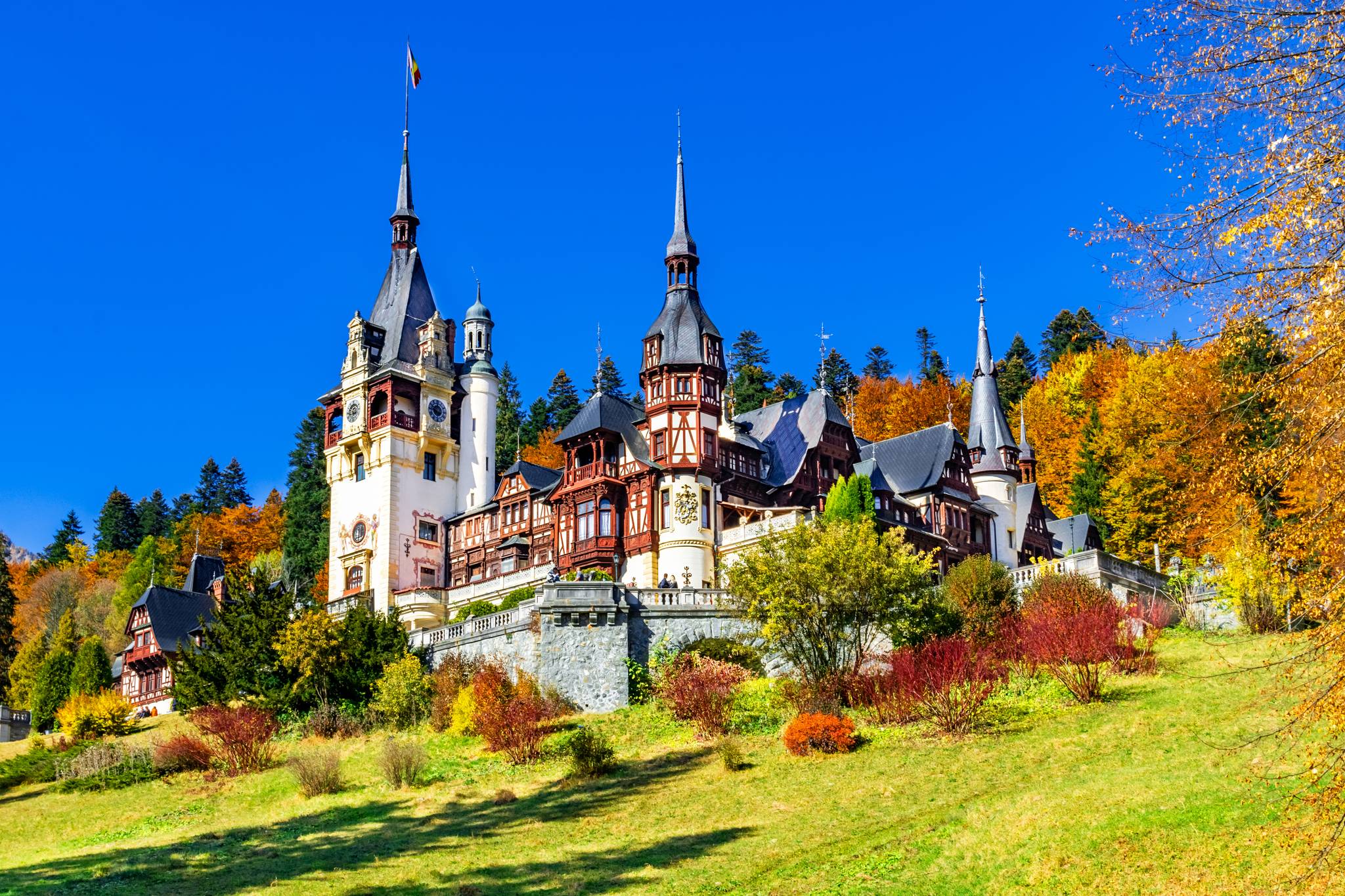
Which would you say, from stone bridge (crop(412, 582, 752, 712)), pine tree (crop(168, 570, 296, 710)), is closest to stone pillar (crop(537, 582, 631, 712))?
stone bridge (crop(412, 582, 752, 712))

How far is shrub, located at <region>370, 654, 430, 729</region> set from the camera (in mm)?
42125

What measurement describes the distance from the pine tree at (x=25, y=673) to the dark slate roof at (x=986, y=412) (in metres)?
43.5

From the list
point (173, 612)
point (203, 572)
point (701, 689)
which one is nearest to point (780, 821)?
point (701, 689)

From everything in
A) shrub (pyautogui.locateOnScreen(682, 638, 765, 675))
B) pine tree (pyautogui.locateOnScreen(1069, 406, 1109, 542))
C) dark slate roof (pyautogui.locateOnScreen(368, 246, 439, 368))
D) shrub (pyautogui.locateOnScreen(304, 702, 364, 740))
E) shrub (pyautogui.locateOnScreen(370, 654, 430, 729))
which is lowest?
shrub (pyautogui.locateOnScreen(304, 702, 364, 740))

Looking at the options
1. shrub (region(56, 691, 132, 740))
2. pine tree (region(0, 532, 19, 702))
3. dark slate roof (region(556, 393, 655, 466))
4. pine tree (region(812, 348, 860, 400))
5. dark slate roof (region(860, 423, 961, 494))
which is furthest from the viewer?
pine tree (region(812, 348, 860, 400))

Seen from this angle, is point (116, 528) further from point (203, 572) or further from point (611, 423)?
point (611, 423)

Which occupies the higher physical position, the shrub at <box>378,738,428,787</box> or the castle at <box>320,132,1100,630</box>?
the castle at <box>320,132,1100,630</box>

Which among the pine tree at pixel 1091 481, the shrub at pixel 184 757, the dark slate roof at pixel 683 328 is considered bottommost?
the shrub at pixel 184 757

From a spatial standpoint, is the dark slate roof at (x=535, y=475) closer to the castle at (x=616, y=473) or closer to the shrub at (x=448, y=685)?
the castle at (x=616, y=473)

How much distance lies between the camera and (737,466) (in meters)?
54.9

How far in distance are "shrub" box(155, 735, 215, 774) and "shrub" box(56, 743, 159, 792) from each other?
0.37 meters

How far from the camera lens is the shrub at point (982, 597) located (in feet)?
131

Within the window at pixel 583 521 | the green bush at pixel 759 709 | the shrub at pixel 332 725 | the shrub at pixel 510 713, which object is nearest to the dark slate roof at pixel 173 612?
the window at pixel 583 521

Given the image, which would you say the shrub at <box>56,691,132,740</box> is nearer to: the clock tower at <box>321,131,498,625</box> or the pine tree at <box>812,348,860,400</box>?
the clock tower at <box>321,131,498,625</box>
